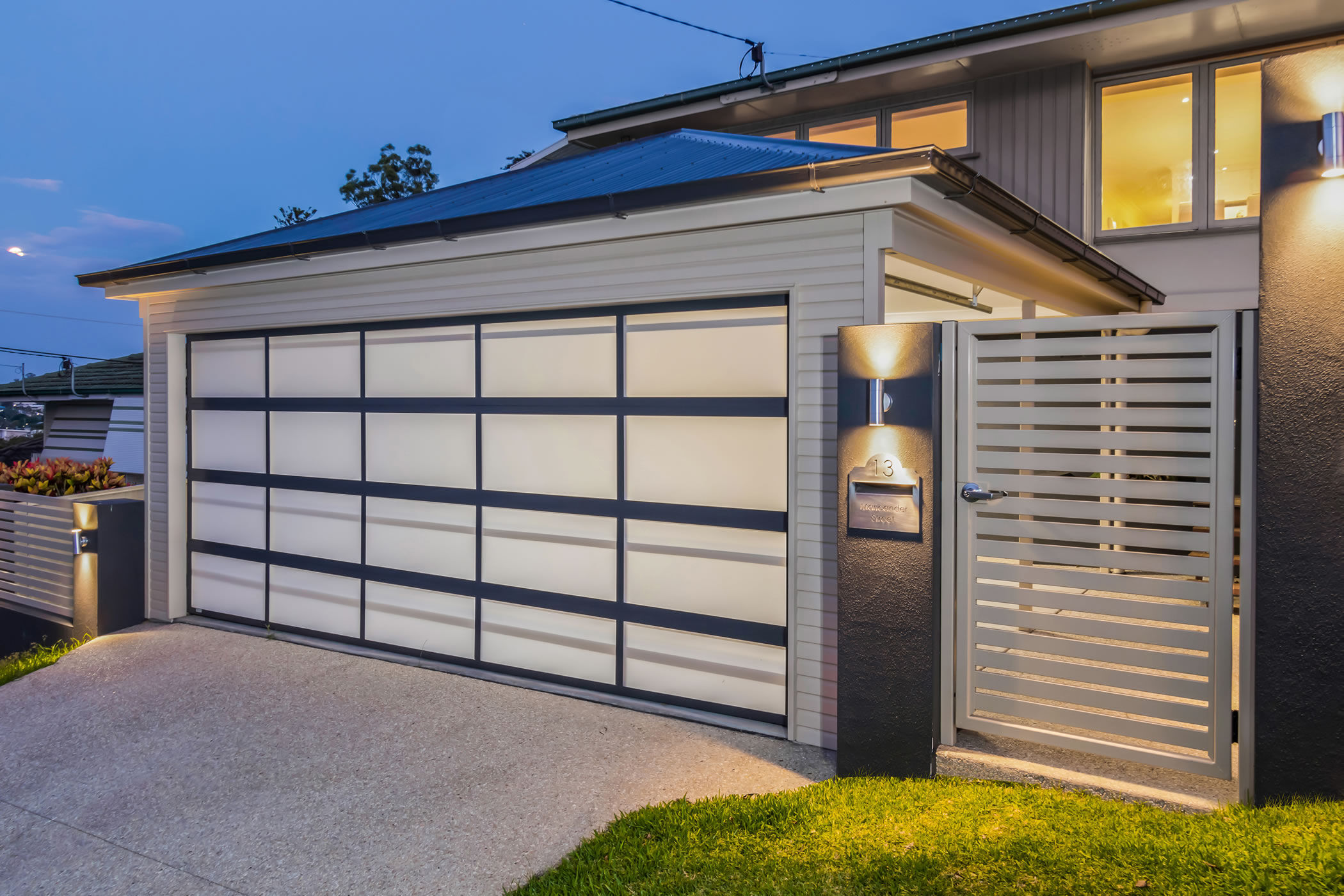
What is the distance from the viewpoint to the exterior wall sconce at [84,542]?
618cm

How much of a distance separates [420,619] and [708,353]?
277 centimetres

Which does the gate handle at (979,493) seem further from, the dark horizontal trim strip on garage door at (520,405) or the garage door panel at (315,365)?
the garage door panel at (315,365)

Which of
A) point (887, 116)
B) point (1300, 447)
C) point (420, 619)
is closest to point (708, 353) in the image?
point (1300, 447)

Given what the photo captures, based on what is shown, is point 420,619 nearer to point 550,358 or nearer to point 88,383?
point 550,358

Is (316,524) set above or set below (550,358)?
below

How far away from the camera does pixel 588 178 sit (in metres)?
5.24

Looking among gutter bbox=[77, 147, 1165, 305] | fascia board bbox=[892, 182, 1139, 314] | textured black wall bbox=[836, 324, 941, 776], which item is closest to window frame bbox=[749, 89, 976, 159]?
fascia board bbox=[892, 182, 1139, 314]

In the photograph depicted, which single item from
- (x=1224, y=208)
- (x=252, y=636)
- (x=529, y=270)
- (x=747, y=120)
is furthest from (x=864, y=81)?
(x=252, y=636)

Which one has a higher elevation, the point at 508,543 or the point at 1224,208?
the point at 1224,208

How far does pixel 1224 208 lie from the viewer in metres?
7.29

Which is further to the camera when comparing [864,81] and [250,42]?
[250,42]

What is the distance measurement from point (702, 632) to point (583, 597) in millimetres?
816

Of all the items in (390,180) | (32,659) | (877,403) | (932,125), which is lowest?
(32,659)

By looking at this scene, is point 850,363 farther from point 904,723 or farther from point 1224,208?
point 1224,208
